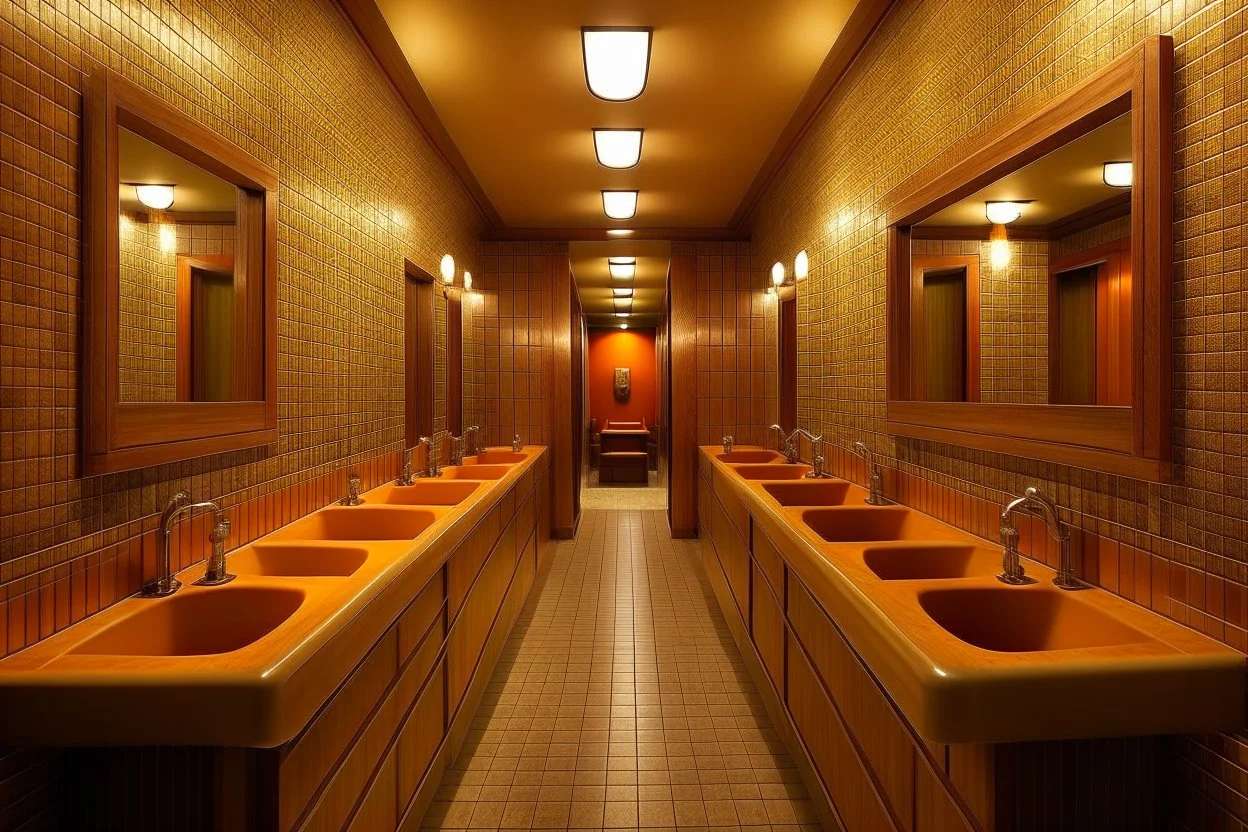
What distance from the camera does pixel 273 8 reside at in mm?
2061

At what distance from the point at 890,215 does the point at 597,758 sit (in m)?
2.29

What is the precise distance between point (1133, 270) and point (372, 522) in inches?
94.3

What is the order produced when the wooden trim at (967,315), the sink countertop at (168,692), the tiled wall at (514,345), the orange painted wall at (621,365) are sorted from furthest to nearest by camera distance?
the orange painted wall at (621,365), the tiled wall at (514,345), the wooden trim at (967,315), the sink countertop at (168,692)

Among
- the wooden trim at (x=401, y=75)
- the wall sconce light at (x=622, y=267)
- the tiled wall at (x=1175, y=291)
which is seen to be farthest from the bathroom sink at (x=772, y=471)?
the wall sconce light at (x=622, y=267)

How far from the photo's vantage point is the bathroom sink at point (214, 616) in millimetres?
1411

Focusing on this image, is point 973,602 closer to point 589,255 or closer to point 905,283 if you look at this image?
point 905,283

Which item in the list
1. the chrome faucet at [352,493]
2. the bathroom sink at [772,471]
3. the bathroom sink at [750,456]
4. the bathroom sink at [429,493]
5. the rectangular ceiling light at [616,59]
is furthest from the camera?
the bathroom sink at [750,456]

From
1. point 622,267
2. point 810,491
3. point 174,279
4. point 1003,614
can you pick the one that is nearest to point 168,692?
point 174,279

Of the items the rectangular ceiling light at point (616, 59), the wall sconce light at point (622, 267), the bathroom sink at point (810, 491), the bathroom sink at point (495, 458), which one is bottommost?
the bathroom sink at point (810, 491)

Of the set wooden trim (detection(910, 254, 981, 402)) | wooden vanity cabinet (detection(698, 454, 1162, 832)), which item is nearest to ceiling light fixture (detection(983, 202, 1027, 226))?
wooden trim (detection(910, 254, 981, 402))

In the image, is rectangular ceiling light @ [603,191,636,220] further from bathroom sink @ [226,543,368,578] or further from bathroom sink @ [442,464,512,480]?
bathroom sink @ [226,543,368,578]

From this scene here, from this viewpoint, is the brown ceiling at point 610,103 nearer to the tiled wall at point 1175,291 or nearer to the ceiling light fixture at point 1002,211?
the tiled wall at point 1175,291

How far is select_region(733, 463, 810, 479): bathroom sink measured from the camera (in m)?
3.68

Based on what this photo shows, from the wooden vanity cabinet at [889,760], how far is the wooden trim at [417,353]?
6.42 feet
